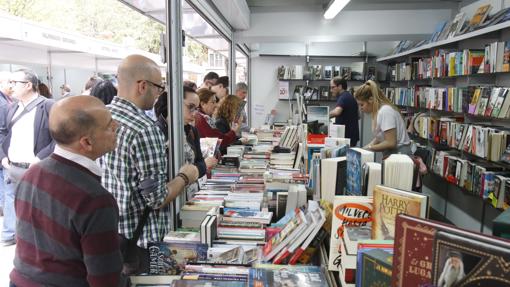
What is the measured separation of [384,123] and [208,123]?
1713 mm

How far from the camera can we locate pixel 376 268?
3.19 ft

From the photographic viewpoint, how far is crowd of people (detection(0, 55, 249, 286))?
1199mm

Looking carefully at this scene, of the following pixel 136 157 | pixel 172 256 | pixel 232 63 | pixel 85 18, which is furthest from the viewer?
pixel 85 18

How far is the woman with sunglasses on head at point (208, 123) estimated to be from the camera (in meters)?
3.84

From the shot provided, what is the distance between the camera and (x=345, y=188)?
1.72 meters

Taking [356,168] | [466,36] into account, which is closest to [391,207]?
[356,168]

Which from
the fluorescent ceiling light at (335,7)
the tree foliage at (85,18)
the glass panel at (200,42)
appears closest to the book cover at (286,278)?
the glass panel at (200,42)

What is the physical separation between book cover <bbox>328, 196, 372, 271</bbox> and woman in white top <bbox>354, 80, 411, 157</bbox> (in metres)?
2.46

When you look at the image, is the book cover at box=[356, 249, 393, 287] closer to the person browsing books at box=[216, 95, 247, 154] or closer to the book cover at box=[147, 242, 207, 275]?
the book cover at box=[147, 242, 207, 275]

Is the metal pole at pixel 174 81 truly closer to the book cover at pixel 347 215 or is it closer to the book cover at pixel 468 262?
the book cover at pixel 347 215

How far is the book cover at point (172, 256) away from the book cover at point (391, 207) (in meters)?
0.70

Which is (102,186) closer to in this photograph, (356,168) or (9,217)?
(356,168)

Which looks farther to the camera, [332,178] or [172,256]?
[332,178]

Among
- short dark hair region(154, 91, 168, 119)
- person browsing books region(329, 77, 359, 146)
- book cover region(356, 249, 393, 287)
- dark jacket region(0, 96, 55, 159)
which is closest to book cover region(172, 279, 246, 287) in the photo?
book cover region(356, 249, 393, 287)
